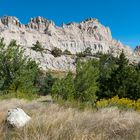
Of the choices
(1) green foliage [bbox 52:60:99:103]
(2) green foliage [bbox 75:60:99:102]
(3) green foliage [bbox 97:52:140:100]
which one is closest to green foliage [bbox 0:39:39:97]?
(1) green foliage [bbox 52:60:99:103]

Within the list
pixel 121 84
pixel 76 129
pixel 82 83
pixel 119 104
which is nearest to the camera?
pixel 76 129

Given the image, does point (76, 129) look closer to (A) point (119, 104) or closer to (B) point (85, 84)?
(A) point (119, 104)

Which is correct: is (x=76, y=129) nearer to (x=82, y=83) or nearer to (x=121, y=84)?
(x=82, y=83)

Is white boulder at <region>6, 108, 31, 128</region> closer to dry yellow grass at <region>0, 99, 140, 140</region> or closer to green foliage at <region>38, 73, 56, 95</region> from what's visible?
dry yellow grass at <region>0, 99, 140, 140</region>

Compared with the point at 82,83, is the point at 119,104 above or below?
below

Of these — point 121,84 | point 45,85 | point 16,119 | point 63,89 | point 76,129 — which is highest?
point 45,85

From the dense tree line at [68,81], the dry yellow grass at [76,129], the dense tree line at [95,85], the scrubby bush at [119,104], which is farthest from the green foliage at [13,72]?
the dry yellow grass at [76,129]

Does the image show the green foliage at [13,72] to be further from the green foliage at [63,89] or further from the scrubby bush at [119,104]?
the scrubby bush at [119,104]

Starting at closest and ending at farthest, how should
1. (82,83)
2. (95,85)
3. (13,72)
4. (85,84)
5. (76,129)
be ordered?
(76,129) < (13,72) < (85,84) < (82,83) < (95,85)

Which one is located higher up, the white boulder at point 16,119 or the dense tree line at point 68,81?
the dense tree line at point 68,81

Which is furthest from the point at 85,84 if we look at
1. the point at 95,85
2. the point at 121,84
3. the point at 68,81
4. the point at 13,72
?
the point at 13,72

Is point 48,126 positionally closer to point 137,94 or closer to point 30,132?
point 30,132

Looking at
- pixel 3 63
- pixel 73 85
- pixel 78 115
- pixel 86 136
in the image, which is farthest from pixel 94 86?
pixel 86 136

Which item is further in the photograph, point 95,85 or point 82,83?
point 95,85
